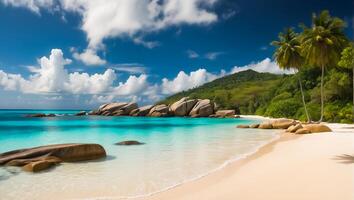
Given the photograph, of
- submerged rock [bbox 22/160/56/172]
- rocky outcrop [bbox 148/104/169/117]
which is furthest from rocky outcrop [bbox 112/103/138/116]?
submerged rock [bbox 22/160/56/172]

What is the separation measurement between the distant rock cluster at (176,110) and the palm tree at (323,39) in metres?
42.5

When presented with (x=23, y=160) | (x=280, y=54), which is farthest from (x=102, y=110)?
(x=23, y=160)

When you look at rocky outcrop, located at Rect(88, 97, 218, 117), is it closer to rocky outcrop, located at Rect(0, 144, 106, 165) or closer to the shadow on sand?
rocky outcrop, located at Rect(0, 144, 106, 165)

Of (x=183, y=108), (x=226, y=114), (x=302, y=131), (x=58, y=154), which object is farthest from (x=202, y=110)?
(x=58, y=154)

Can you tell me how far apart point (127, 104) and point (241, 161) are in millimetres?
79162

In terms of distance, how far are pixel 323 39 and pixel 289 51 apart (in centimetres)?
623

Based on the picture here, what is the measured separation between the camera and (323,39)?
31.9 meters

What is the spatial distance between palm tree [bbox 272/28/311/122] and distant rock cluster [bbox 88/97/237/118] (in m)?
36.7

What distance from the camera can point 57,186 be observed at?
332 inches

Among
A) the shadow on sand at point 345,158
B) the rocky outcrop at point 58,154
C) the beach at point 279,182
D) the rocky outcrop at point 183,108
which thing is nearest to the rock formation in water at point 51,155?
the rocky outcrop at point 58,154

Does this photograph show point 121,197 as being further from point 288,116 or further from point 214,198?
point 288,116

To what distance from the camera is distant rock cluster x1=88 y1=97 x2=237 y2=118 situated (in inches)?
3100

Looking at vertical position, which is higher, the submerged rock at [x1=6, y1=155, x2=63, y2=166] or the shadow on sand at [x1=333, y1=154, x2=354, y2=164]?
the submerged rock at [x1=6, y1=155, x2=63, y2=166]

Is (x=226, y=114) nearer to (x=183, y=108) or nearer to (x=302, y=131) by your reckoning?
(x=183, y=108)
